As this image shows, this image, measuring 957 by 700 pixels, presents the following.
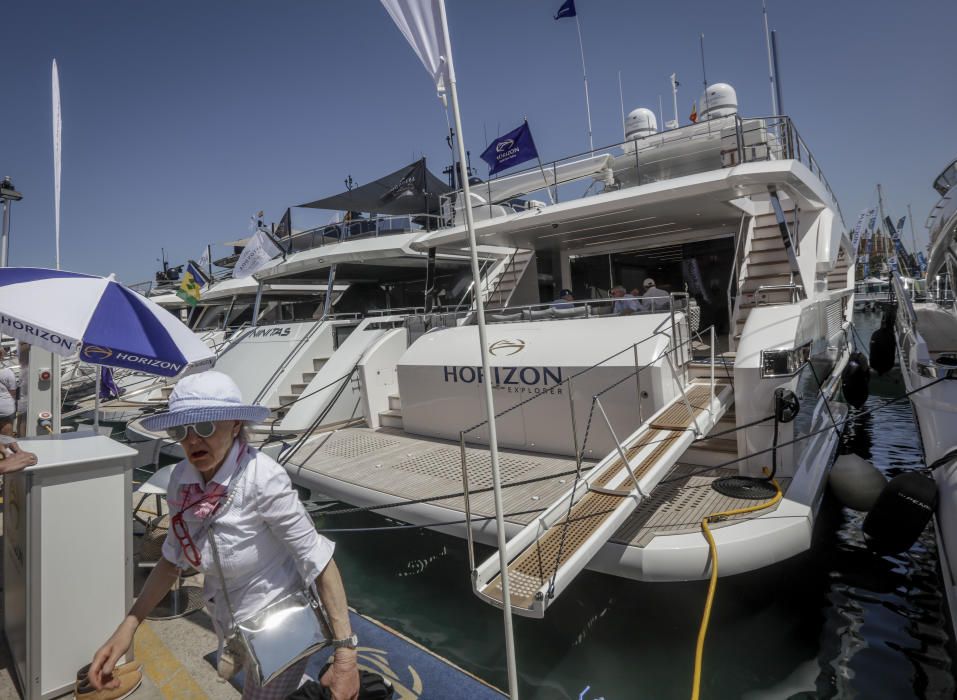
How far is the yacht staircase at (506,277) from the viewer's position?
33.7 ft

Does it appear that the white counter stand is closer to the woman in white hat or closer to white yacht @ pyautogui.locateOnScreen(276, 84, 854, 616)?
the woman in white hat

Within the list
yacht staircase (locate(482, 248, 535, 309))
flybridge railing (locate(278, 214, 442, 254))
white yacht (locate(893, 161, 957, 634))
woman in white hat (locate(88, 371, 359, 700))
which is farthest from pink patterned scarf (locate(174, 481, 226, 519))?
flybridge railing (locate(278, 214, 442, 254))

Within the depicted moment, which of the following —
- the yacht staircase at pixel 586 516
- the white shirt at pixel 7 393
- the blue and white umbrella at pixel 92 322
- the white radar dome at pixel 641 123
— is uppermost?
the white radar dome at pixel 641 123

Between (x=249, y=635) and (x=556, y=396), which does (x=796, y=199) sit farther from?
(x=249, y=635)

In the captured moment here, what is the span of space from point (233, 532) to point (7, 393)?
23.3 feet

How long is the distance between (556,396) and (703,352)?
304cm

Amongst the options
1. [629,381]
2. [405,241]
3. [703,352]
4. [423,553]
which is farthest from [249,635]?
[405,241]

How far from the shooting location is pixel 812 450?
5766 millimetres

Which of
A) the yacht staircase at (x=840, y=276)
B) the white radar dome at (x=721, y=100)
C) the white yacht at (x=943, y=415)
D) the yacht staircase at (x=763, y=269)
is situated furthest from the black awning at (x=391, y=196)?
the white yacht at (x=943, y=415)

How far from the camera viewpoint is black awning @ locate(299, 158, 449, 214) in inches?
589

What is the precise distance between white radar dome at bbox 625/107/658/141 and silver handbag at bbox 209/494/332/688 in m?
14.5

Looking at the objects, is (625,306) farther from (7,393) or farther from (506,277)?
(7,393)

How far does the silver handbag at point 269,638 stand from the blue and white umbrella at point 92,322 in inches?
110

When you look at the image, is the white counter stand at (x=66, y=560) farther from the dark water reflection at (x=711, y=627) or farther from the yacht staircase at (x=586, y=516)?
the dark water reflection at (x=711, y=627)
